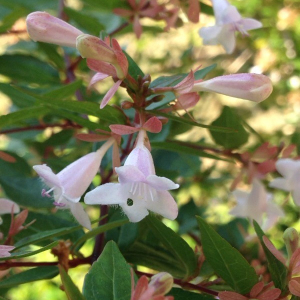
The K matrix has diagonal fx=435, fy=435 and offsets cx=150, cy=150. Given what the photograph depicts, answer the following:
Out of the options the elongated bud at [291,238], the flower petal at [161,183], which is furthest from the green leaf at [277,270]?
the flower petal at [161,183]

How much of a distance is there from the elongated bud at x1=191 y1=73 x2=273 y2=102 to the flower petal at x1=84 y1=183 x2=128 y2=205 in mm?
153

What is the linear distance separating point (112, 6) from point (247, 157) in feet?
1.24

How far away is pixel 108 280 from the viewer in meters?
0.46

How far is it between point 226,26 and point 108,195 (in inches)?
15.7

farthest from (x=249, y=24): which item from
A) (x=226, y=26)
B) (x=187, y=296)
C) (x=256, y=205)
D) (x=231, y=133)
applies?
(x=187, y=296)

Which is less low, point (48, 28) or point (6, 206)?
point (48, 28)

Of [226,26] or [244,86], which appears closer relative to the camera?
[244,86]

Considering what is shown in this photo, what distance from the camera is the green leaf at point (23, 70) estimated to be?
896mm

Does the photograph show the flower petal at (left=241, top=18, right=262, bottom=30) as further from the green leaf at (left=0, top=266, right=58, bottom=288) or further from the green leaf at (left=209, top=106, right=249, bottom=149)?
the green leaf at (left=0, top=266, right=58, bottom=288)

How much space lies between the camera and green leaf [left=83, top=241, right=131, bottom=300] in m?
0.46

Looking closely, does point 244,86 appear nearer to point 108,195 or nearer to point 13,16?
point 108,195

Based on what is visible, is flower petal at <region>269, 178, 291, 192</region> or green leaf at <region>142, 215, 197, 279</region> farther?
flower petal at <region>269, 178, 291, 192</region>

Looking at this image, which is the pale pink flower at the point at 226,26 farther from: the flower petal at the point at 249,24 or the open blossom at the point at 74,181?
the open blossom at the point at 74,181

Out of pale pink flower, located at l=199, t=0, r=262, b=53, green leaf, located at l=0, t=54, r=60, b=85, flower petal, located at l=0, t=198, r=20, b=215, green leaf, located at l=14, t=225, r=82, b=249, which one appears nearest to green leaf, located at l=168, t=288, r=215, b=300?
green leaf, located at l=14, t=225, r=82, b=249
